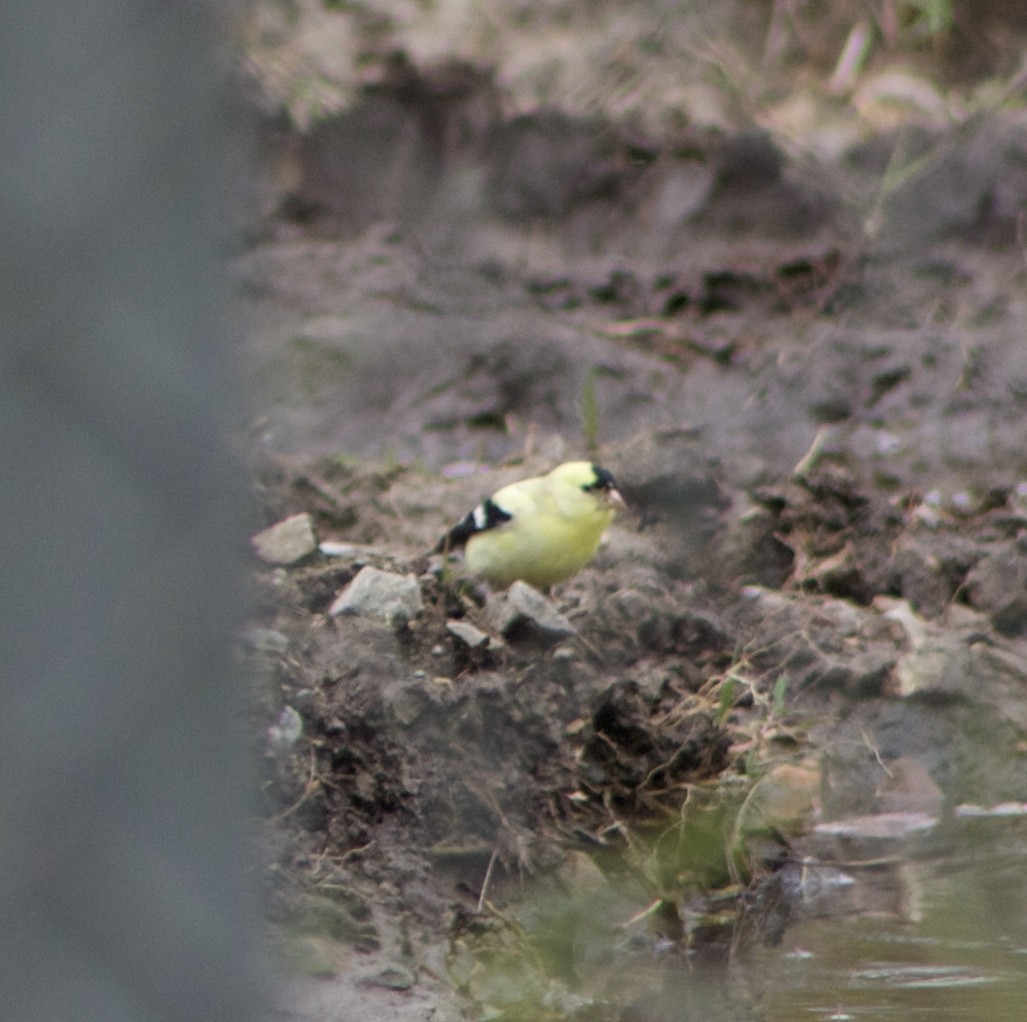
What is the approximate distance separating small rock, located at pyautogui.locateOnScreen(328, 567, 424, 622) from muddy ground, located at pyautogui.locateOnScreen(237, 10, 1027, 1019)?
2 centimetres

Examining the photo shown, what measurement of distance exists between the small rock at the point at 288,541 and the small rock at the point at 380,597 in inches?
8.2

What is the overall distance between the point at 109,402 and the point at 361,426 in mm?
5838

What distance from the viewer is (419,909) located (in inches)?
142

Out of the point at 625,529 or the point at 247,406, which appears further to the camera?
the point at 625,529

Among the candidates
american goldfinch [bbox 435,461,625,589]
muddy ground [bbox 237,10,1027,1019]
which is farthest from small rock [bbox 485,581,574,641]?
american goldfinch [bbox 435,461,625,589]

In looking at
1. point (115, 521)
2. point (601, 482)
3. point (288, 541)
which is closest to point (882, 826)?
point (601, 482)

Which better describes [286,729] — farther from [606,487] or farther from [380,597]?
[606,487]

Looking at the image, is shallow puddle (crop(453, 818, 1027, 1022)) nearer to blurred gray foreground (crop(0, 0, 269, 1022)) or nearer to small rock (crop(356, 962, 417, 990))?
small rock (crop(356, 962, 417, 990))

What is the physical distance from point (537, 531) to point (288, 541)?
65cm

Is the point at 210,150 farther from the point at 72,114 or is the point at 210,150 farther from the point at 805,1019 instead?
the point at 805,1019

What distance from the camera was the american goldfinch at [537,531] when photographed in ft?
16.2

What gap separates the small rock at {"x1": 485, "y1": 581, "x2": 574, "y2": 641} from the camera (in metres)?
4.43

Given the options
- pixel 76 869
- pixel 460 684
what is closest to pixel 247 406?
pixel 76 869

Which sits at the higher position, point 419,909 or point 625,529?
point 625,529
